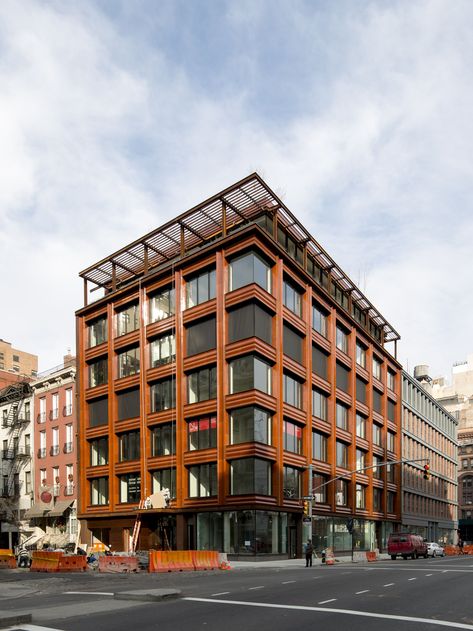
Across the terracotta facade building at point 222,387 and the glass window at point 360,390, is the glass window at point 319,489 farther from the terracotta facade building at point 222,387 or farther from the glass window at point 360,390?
the glass window at point 360,390

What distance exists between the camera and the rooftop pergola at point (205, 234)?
5153 cm

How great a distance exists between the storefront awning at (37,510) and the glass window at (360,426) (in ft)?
105

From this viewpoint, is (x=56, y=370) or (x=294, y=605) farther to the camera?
(x=56, y=370)

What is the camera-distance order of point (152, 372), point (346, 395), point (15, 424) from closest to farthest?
point (152, 372) → point (346, 395) → point (15, 424)

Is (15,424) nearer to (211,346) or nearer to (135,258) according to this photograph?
(135,258)

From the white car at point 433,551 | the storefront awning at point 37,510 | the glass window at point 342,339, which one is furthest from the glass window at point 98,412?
the white car at point 433,551

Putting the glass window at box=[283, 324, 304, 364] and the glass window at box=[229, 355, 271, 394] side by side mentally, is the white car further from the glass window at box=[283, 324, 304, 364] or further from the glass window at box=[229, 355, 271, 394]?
the glass window at box=[229, 355, 271, 394]

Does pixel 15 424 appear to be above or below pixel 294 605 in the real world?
above

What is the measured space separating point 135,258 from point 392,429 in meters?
39.9

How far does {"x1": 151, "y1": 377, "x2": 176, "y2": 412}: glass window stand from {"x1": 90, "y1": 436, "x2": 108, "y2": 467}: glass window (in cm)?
798

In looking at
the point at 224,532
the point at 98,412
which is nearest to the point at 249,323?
the point at 224,532

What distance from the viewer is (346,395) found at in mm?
66250

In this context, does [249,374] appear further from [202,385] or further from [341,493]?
[341,493]

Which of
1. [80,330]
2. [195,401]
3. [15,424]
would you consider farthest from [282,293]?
[15,424]
